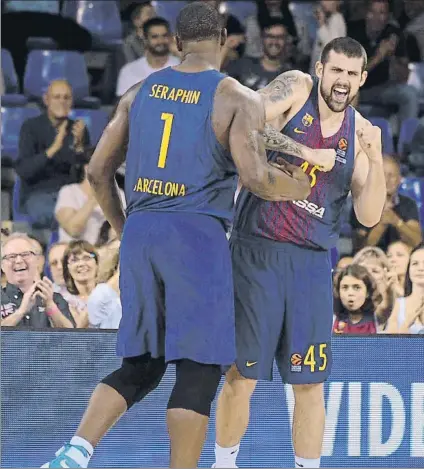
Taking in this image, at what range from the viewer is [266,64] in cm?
972

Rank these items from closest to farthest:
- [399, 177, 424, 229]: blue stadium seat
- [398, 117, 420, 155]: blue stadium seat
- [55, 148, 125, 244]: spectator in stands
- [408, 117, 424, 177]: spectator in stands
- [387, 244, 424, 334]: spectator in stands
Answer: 1. [387, 244, 424, 334]: spectator in stands
2. [55, 148, 125, 244]: spectator in stands
3. [399, 177, 424, 229]: blue stadium seat
4. [408, 117, 424, 177]: spectator in stands
5. [398, 117, 420, 155]: blue stadium seat

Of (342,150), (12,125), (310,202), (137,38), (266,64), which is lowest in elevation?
(12,125)

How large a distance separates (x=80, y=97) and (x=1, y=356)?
4.24 meters

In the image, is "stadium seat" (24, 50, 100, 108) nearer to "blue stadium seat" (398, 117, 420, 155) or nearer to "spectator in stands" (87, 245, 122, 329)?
"blue stadium seat" (398, 117, 420, 155)

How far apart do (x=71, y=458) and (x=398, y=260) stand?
381 cm

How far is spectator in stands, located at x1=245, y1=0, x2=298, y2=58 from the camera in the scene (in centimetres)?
1043

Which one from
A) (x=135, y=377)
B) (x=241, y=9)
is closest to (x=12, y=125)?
(x=241, y=9)

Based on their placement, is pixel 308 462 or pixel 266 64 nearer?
pixel 308 462

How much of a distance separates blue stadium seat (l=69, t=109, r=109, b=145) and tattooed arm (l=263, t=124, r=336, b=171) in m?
4.38

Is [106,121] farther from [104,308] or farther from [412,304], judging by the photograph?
[412,304]

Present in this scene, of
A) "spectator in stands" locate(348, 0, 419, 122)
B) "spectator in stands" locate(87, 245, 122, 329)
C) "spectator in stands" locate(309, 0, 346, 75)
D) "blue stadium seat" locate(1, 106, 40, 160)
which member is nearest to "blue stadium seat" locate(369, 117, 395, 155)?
"spectator in stands" locate(348, 0, 419, 122)

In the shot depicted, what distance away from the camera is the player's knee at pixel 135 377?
4.73m

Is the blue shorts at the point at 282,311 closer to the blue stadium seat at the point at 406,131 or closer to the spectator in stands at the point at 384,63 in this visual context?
the blue stadium seat at the point at 406,131

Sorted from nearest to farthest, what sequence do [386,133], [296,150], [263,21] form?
[296,150] → [386,133] → [263,21]
